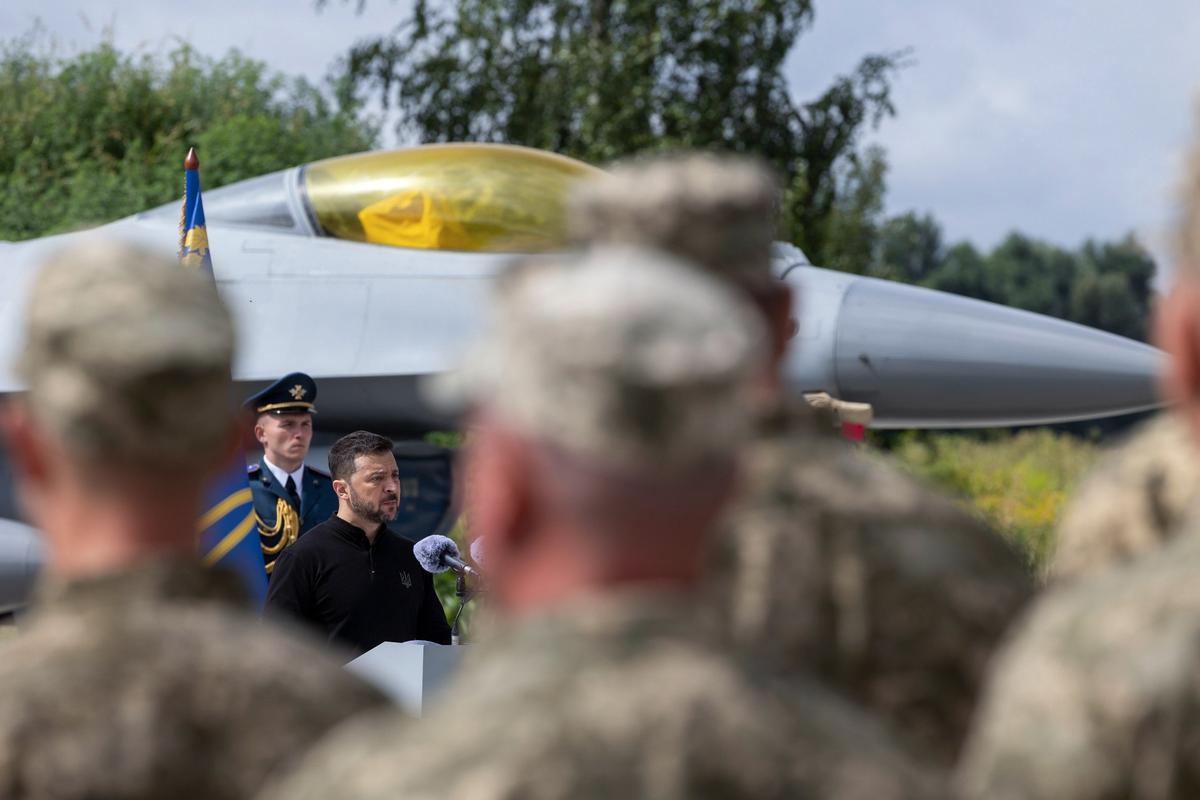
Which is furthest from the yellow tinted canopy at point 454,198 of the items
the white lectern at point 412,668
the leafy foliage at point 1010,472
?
the leafy foliage at point 1010,472

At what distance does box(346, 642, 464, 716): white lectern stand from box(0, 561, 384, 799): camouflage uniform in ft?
10.7

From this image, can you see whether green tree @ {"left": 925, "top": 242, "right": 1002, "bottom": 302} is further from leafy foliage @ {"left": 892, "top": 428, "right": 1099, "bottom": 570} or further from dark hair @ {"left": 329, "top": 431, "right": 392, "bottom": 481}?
dark hair @ {"left": 329, "top": 431, "right": 392, "bottom": 481}

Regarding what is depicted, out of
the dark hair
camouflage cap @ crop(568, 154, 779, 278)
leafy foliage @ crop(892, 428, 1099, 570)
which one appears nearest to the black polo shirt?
the dark hair

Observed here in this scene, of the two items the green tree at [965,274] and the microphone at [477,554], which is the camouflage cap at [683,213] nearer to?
the microphone at [477,554]

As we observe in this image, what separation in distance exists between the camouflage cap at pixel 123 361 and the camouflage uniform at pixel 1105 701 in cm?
92

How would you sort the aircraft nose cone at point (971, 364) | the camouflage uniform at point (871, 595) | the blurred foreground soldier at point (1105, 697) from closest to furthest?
the blurred foreground soldier at point (1105, 697) < the camouflage uniform at point (871, 595) < the aircraft nose cone at point (971, 364)

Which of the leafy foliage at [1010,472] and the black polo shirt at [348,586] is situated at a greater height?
the black polo shirt at [348,586]

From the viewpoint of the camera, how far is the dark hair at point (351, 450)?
19.7 feet

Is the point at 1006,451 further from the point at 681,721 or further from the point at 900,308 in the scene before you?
the point at 681,721

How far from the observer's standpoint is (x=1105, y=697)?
1.63 m

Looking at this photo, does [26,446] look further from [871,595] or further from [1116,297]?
[1116,297]

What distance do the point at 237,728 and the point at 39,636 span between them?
26 centimetres

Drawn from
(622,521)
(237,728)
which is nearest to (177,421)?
(237,728)

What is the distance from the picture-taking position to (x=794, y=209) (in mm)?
23016
